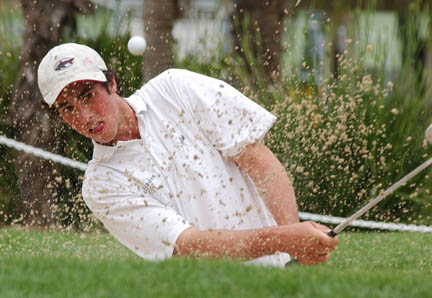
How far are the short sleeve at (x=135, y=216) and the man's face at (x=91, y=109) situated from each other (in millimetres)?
203

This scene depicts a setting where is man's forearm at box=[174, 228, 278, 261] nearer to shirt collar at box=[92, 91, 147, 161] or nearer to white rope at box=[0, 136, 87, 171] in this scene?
shirt collar at box=[92, 91, 147, 161]

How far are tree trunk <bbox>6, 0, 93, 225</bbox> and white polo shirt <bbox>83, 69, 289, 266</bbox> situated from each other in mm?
3885

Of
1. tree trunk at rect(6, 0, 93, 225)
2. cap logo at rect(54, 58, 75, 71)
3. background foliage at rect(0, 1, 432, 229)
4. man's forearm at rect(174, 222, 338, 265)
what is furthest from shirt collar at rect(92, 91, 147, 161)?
tree trunk at rect(6, 0, 93, 225)

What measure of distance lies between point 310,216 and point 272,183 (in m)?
2.88

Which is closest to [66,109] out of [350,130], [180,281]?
[180,281]

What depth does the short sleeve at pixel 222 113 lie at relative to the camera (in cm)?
346

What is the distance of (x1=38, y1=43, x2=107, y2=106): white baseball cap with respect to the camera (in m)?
3.47

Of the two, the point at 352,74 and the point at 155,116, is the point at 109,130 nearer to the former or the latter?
the point at 155,116

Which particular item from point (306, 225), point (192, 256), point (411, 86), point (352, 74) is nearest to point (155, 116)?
point (192, 256)

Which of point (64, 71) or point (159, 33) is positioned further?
point (159, 33)

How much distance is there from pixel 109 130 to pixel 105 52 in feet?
13.6

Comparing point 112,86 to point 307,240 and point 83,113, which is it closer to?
point 83,113

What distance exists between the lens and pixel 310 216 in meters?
6.25

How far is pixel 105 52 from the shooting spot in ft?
24.6
